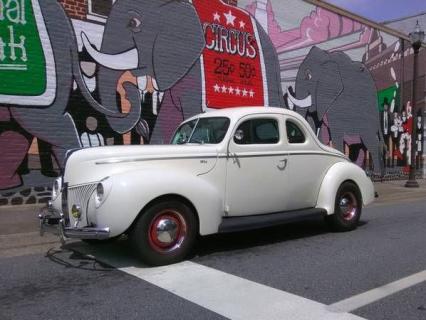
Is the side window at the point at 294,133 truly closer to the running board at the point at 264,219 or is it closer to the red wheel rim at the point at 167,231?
the running board at the point at 264,219

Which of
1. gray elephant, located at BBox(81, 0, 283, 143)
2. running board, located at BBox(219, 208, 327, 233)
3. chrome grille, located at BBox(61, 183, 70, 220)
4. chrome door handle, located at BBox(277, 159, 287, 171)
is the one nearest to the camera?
chrome grille, located at BBox(61, 183, 70, 220)

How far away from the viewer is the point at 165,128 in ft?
43.2

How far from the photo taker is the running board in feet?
22.1

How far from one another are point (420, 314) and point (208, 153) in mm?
3174

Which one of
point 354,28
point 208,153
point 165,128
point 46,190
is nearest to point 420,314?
point 208,153

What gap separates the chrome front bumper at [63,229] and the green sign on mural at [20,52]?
4.57 metres

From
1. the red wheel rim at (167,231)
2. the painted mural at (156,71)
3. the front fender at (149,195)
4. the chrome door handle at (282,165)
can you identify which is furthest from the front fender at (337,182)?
the painted mural at (156,71)

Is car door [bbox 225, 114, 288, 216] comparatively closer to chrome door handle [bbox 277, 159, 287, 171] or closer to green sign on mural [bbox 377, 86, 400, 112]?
chrome door handle [bbox 277, 159, 287, 171]

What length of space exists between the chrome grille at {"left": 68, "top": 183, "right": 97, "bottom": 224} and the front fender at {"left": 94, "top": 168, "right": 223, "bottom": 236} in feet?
0.88

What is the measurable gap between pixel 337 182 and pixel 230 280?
3234 millimetres

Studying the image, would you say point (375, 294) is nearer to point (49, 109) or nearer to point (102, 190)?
point (102, 190)

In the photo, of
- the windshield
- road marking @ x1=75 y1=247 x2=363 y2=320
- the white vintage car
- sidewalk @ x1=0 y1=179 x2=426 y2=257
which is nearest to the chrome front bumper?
the white vintage car

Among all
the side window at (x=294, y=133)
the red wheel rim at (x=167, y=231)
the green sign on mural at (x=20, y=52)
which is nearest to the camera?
the red wheel rim at (x=167, y=231)

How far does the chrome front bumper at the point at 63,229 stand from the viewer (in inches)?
227
